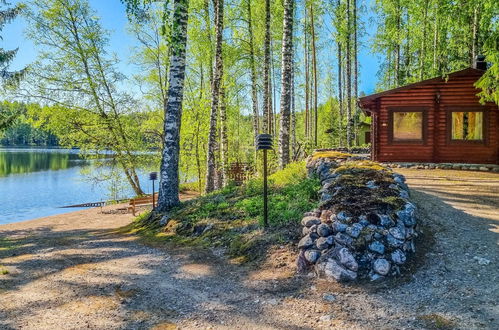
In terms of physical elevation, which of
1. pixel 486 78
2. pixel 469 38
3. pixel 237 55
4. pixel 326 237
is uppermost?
pixel 469 38

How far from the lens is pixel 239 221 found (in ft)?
20.7

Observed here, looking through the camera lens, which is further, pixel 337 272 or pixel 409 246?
pixel 409 246

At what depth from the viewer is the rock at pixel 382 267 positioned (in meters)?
3.97

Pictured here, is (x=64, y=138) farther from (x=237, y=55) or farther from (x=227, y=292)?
(x=227, y=292)

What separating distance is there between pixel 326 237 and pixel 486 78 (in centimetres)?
648

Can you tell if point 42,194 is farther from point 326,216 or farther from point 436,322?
point 436,322

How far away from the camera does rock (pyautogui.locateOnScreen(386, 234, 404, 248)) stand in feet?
13.9

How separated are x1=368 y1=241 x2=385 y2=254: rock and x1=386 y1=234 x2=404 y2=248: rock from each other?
0.13 meters

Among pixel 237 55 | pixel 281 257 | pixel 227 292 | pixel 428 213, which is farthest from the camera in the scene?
pixel 237 55

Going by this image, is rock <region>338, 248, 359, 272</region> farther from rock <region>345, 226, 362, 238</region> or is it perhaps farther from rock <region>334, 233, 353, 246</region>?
rock <region>345, 226, 362, 238</region>

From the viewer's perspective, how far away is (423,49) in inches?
766

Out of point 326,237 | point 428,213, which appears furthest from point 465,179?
point 326,237

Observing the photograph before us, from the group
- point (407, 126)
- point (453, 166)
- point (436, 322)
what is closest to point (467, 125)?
point (453, 166)

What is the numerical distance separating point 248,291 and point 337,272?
1.09 m
